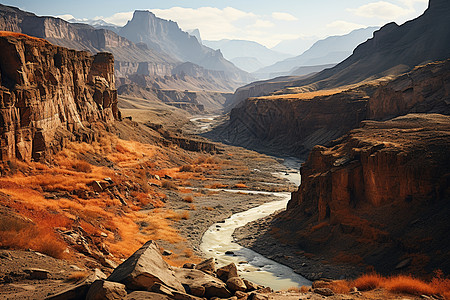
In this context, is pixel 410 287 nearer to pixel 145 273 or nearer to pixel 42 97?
pixel 145 273

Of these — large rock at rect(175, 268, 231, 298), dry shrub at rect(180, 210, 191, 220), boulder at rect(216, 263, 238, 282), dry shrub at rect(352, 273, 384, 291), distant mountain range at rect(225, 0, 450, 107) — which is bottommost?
dry shrub at rect(180, 210, 191, 220)

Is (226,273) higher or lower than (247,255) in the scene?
higher

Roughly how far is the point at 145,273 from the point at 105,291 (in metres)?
1.72

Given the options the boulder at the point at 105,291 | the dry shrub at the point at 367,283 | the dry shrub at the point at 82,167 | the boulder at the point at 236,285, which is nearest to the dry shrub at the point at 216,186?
the dry shrub at the point at 82,167

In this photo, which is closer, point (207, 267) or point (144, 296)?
point (144, 296)

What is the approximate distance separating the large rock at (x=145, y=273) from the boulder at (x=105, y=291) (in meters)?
0.64

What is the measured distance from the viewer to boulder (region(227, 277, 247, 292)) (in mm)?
14898

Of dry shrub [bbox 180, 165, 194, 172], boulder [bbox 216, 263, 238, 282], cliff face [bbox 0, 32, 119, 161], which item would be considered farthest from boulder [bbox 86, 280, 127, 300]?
dry shrub [bbox 180, 165, 194, 172]

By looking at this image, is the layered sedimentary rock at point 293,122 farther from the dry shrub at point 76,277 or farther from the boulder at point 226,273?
the dry shrub at point 76,277

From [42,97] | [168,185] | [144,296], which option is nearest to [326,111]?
[168,185]

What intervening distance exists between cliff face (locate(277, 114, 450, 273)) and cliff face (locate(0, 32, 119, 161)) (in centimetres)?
2191

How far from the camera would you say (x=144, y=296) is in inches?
453

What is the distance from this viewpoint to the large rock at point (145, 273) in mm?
12087

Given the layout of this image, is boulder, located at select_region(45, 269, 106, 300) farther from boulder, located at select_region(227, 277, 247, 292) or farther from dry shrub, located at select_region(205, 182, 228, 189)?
dry shrub, located at select_region(205, 182, 228, 189)
